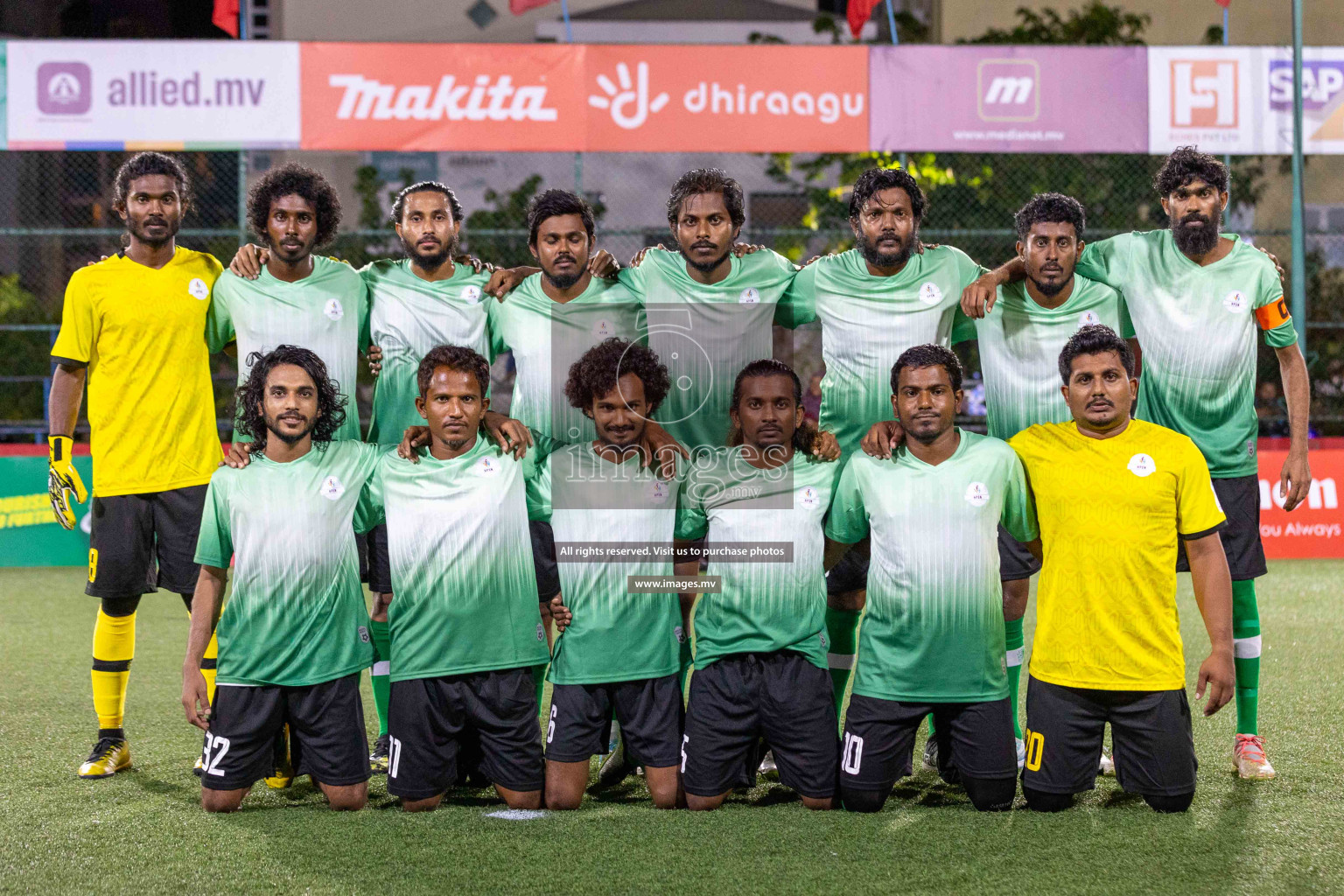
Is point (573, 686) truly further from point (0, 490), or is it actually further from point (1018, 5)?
point (1018, 5)

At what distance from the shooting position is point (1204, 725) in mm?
5172

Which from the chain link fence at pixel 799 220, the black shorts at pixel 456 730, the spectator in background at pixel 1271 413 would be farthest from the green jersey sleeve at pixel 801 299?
the spectator in background at pixel 1271 413

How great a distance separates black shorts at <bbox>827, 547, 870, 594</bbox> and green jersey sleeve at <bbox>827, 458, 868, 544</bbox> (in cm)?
30

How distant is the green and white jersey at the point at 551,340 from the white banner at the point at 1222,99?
7808mm

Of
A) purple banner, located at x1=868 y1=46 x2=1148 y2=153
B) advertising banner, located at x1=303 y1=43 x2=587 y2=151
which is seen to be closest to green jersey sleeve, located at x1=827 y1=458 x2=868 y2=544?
advertising banner, located at x1=303 y1=43 x2=587 y2=151

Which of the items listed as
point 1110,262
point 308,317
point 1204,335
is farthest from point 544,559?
point 1204,335

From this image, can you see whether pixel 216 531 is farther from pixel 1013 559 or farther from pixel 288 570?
pixel 1013 559

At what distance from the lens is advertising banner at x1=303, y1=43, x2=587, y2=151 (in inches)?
419

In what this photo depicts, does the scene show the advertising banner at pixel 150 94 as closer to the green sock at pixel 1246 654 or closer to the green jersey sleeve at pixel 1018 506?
the green jersey sleeve at pixel 1018 506

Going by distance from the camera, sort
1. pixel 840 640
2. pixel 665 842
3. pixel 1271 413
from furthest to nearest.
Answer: pixel 1271 413 → pixel 840 640 → pixel 665 842

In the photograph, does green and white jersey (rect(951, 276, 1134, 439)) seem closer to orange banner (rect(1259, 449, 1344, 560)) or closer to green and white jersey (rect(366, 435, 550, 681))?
green and white jersey (rect(366, 435, 550, 681))

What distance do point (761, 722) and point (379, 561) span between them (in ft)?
4.89

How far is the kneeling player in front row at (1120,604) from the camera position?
156 inches

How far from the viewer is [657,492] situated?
4281 millimetres
